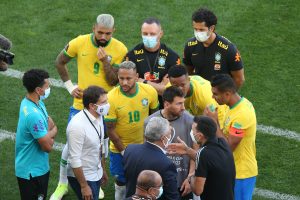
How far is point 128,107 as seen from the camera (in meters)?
8.98

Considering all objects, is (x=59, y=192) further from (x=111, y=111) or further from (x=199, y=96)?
(x=199, y=96)

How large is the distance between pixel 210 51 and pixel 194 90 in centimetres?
98

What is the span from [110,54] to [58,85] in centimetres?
254

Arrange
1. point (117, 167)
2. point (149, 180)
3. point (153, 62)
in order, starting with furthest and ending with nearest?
1. point (153, 62)
2. point (117, 167)
3. point (149, 180)

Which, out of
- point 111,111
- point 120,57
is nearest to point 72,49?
point 120,57

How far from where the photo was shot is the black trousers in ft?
27.7

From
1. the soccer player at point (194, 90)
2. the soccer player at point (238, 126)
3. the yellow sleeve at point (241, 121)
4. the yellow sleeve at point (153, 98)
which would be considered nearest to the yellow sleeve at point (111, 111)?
→ the yellow sleeve at point (153, 98)

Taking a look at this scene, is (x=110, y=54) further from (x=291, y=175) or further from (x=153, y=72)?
(x=291, y=175)

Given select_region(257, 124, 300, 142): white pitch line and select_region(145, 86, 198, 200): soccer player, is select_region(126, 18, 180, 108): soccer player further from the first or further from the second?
select_region(257, 124, 300, 142): white pitch line

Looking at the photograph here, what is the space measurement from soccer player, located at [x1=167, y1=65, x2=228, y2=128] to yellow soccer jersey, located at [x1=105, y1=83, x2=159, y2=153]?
38 cm

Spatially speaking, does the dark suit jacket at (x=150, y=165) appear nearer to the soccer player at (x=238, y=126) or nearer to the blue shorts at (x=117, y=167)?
the soccer player at (x=238, y=126)

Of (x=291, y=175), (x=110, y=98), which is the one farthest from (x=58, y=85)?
(x=291, y=175)

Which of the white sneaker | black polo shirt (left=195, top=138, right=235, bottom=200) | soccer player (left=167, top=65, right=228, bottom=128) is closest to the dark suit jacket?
black polo shirt (left=195, top=138, right=235, bottom=200)

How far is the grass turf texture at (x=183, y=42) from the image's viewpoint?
1084 cm
